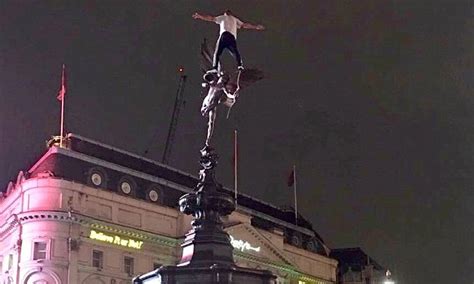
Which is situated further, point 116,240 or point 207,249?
point 116,240

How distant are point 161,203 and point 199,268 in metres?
54.9

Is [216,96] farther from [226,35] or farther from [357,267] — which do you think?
[357,267]

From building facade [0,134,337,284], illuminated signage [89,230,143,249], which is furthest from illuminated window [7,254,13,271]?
illuminated signage [89,230,143,249]

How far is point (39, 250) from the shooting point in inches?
2293

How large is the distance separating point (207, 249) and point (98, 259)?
50174mm

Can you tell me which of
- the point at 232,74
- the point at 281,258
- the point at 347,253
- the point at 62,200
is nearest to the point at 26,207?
the point at 62,200

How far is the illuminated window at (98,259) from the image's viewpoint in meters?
60.1

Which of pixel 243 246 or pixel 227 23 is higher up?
pixel 243 246

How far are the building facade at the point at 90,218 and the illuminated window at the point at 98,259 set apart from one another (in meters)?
0.07

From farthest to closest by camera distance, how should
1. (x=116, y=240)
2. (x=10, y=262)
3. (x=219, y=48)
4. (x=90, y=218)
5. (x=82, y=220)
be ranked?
(x=116, y=240) < (x=10, y=262) < (x=90, y=218) < (x=82, y=220) < (x=219, y=48)

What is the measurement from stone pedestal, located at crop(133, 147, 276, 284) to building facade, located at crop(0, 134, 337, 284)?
155ft

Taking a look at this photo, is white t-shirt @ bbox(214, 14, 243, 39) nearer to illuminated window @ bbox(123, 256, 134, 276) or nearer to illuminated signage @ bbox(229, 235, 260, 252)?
illuminated window @ bbox(123, 256, 134, 276)

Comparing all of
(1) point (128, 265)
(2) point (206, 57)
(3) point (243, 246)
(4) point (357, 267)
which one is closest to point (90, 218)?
(1) point (128, 265)

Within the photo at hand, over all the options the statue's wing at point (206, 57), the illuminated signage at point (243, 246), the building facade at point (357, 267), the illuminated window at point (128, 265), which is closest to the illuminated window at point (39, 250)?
the illuminated window at point (128, 265)
